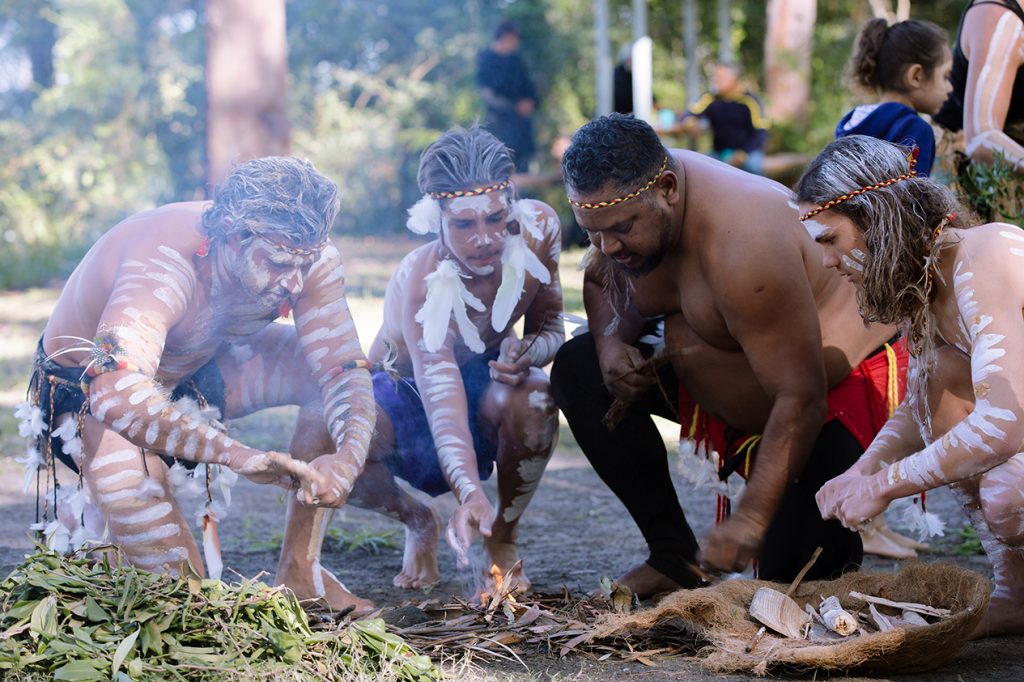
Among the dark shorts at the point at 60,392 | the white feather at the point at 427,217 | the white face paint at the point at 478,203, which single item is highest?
the white face paint at the point at 478,203

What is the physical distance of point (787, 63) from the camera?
46.9 feet

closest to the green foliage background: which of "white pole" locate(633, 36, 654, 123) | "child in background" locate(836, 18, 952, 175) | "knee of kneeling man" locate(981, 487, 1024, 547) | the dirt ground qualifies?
"white pole" locate(633, 36, 654, 123)

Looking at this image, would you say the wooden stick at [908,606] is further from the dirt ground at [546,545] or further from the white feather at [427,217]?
the white feather at [427,217]

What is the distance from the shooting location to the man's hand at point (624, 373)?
10.7ft

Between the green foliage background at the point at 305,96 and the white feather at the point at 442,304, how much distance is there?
28.7ft

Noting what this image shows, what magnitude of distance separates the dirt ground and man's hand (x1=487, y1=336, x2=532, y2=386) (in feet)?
2.10

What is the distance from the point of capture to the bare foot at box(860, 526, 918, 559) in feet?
12.4

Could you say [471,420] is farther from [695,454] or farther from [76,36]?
[76,36]

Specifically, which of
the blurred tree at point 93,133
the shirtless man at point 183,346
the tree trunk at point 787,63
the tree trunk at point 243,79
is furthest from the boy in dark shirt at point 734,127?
the shirtless man at point 183,346

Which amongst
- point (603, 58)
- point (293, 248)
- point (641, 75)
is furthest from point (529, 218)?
point (603, 58)

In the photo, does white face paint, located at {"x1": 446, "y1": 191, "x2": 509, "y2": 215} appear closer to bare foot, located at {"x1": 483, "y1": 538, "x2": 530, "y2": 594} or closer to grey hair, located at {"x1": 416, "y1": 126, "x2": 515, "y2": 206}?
grey hair, located at {"x1": 416, "y1": 126, "x2": 515, "y2": 206}

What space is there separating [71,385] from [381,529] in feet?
5.10

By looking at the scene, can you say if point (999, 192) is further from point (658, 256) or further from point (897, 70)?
point (658, 256)

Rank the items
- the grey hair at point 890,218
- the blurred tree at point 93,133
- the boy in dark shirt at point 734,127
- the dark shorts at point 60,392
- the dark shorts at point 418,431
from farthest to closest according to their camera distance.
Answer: the blurred tree at point 93,133 → the boy in dark shirt at point 734,127 → the dark shorts at point 418,431 → the dark shorts at point 60,392 → the grey hair at point 890,218
